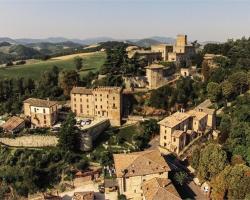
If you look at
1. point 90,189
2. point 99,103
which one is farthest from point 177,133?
point 99,103

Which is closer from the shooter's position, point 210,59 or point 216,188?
point 216,188

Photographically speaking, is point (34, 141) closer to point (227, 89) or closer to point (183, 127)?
point (183, 127)

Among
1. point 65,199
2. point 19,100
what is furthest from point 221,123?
point 19,100

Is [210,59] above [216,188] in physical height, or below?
above

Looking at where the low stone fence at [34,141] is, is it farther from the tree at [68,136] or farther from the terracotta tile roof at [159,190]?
the terracotta tile roof at [159,190]

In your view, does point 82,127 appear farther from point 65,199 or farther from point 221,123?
point 221,123

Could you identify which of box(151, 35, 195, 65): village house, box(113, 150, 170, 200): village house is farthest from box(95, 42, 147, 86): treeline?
box(113, 150, 170, 200): village house
